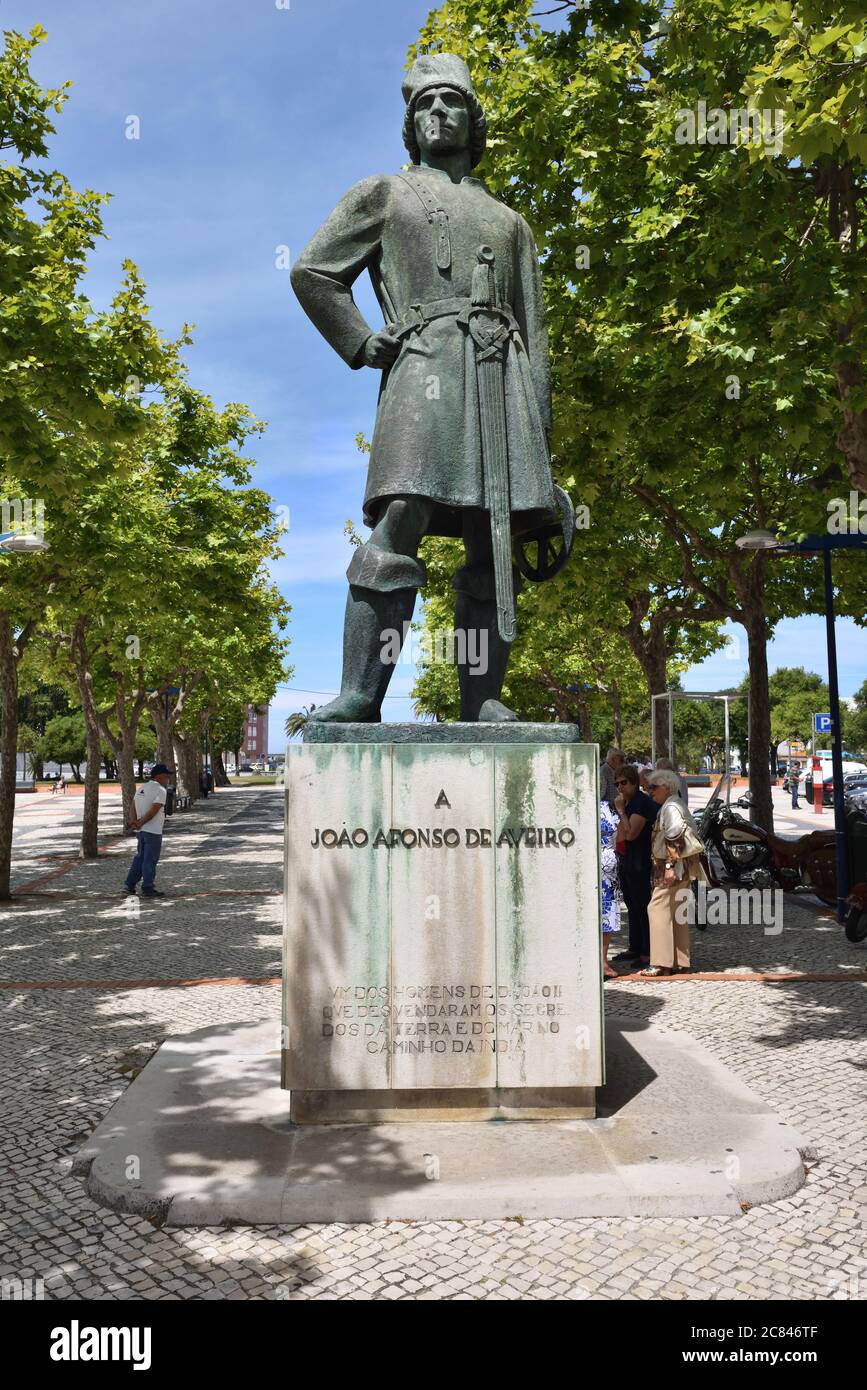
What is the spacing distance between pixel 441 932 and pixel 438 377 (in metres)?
2.49

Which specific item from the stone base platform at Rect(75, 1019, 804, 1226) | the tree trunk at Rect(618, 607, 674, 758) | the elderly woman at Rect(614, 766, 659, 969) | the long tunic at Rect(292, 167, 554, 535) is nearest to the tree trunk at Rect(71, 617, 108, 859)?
the tree trunk at Rect(618, 607, 674, 758)

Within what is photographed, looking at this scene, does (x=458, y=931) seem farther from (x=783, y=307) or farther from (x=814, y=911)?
(x=814, y=911)

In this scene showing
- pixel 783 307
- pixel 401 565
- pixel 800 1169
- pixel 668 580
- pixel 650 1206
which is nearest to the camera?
pixel 650 1206

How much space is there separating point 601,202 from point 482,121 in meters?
5.45

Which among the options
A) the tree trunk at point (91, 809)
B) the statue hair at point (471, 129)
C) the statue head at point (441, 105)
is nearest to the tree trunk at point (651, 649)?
the tree trunk at point (91, 809)

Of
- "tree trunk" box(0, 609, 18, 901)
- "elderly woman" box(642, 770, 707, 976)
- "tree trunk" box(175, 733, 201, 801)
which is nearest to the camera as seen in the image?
"elderly woman" box(642, 770, 707, 976)

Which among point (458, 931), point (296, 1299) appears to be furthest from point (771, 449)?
point (296, 1299)

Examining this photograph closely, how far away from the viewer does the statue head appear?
504 centimetres

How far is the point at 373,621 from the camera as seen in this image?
4.88 m

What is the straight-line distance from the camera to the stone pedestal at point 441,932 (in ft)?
14.6

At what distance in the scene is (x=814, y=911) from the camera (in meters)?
12.8

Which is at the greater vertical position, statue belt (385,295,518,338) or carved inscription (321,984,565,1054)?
statue belt (385,295,518,338)

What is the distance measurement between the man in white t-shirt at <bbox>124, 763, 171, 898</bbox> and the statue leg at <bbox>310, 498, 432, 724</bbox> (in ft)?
30.6

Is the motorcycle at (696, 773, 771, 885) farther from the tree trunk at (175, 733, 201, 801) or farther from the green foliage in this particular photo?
the green foliage
